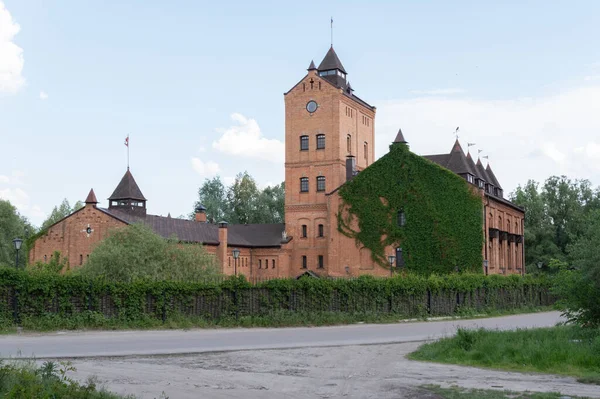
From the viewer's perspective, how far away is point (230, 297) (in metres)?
30.1

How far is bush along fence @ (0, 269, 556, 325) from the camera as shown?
25816mm

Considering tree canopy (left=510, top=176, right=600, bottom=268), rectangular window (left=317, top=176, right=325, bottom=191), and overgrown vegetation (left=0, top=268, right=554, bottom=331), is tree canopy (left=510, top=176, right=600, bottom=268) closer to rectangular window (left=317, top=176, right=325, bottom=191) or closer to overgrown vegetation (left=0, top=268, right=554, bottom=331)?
rectangular window (left=317, top=176, right=325, bottom=191)

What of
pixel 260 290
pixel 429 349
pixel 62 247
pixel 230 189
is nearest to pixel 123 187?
pixel 62 247

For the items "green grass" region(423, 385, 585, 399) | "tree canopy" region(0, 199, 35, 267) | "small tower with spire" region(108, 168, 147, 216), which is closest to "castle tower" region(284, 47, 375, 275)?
"small tower with spire" region(108, 168, 147, 216)

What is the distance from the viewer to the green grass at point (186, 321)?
2550 cm

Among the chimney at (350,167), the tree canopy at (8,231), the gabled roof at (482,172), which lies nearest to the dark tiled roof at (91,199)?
the tree canopy at (8,231)

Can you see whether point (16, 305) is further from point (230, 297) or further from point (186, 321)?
point (230, 297)

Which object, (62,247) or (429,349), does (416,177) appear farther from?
(429,349)

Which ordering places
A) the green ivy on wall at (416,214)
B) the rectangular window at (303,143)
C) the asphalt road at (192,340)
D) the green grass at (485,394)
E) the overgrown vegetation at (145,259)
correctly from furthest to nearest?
the rectangular window at (303,143)
the green ivy on wall at (416,214)
the overgrown vegetation at (145,259)
the asphalt road at (192,340)
the green grass at (485,394)

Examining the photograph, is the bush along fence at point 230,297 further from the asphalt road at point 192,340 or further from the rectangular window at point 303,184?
the rectangular window at point 303,184

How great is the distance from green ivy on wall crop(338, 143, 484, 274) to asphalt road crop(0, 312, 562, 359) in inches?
872

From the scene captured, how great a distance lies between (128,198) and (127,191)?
701 mm

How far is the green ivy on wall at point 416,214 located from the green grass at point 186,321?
17287 mm

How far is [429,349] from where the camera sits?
19125mm
